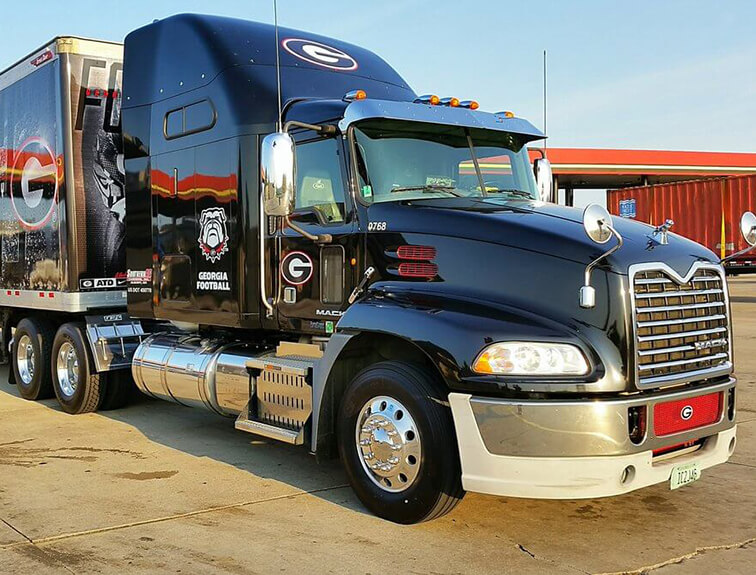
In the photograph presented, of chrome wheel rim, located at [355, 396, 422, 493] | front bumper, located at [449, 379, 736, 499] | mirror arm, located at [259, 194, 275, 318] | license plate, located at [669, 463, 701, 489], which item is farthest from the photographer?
mirror arm, located at [259, 194, 275, 318]

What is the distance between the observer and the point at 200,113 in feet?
22.7

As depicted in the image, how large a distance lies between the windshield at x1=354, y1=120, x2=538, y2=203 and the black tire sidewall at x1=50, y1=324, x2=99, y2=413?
4363mm

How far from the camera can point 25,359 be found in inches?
387

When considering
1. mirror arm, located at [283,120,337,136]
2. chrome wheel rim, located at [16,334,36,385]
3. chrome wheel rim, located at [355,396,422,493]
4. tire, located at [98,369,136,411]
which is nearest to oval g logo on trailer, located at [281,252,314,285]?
mirror arm, located at [283,120,337,136]

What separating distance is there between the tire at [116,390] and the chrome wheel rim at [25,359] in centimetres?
149

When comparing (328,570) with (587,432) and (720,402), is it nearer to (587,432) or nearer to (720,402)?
(587,432)

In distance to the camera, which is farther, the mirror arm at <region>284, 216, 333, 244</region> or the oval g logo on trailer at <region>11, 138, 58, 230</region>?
the oval g logo on trailer at <region>11, 138, 58, 230</region>

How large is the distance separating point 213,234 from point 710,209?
67.2 ft

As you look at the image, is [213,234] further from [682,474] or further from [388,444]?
[682,474]

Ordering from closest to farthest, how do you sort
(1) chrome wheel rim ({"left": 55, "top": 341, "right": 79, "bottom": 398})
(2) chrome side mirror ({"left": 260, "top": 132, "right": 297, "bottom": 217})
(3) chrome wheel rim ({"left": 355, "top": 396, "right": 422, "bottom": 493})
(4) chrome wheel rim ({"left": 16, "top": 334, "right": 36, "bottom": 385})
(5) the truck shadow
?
(3) chrome wheel rim ({"left": 355, "top": 396, "right": 422, "bottom": 493}) < (2) chrome side mirror ({"left": 260, "top": 132, "right": 297, "bottom": 217}) < (5) the truck shadow < (1) chrome wheel rim ({"left": 55, "top": 341, "right": 79, "bottom": 398}) < (4) chrome wheel rim ({"left": 16, "top": 334, "right": 36, "bottom": 385})

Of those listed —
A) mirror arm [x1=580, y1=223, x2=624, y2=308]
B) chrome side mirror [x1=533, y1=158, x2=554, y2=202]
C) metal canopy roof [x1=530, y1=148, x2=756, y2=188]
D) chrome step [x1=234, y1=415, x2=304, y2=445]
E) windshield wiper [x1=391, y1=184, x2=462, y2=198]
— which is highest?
metal canopy roof [x1=530, y1=148, x2=756, y2=188]

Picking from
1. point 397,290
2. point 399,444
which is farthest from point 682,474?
point 397,290

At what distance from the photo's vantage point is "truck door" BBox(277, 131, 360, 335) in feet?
18.6

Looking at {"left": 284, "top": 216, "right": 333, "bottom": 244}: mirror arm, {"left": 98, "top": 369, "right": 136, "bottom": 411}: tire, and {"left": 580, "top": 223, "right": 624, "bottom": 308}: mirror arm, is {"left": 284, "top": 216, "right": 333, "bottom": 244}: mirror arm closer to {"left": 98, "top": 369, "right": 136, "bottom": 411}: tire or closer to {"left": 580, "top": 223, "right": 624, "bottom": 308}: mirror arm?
{"left": 580, "top": 223, "right": 624, "bottom": 308}: mirror arm
